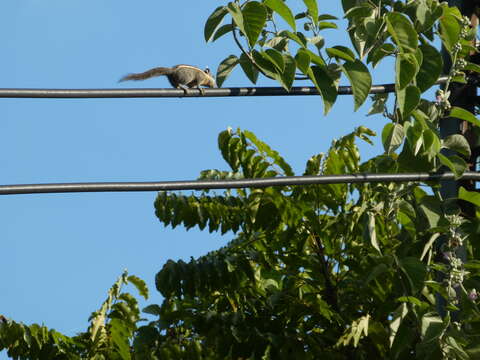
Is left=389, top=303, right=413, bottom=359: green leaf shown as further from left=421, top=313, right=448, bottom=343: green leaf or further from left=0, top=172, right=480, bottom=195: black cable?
left=0, top=172, right=480, bottom=195: black cable

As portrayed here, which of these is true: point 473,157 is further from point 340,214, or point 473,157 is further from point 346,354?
point 346,354

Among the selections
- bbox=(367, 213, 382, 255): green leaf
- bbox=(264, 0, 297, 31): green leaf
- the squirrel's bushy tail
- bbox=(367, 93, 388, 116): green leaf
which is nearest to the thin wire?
bbox=(367, 93, 388, 116): green leaf

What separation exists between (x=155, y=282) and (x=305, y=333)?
1241 millimetres

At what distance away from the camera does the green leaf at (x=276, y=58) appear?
12.8ft

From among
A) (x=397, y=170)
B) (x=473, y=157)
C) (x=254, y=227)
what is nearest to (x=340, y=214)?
(x=254, y=227)

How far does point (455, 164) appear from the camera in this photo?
4.60m

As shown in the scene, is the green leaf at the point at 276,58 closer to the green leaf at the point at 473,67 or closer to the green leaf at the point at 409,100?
the green leaf at the point at 409,100

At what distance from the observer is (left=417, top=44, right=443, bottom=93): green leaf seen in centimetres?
423

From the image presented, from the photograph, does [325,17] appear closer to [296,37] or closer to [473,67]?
[296,37]

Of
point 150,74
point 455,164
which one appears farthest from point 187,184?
point 150,74

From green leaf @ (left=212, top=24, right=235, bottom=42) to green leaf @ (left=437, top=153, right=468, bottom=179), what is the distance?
1.32 meters

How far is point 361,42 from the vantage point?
4203 mm

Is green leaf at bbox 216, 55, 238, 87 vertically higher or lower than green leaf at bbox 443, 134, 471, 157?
higher

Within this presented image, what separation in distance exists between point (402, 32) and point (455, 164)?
90cm
